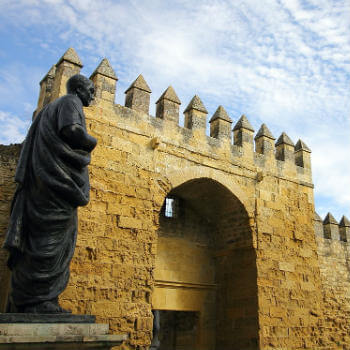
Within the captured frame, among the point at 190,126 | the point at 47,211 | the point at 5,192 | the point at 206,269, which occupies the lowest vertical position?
the point at 47,211

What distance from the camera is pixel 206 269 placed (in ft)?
32.7

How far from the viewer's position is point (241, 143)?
31.2ft

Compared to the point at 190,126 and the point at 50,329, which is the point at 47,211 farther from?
the point at 190,126

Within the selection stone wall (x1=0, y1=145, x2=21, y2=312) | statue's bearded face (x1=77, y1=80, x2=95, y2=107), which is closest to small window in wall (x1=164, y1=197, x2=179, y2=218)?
stone wall (x1=0, y1=145, x2=21, y2=312)

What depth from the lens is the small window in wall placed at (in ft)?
32.2

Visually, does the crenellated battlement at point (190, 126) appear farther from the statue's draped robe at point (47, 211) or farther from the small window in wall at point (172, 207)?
the statue's draped robe at point (47, 211)

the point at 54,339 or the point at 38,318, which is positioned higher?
the point at 38,318

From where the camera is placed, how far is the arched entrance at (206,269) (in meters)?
8.83

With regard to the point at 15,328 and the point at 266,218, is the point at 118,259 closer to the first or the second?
the point at 266,218

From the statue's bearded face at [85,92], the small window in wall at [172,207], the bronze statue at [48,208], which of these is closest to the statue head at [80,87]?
the statue's bearded face at [85,92]

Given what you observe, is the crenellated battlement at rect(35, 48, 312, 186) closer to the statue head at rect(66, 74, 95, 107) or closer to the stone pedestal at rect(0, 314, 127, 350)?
the statue head at rect(66, 74, 95, 107)

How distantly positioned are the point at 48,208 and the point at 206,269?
7.52 metres

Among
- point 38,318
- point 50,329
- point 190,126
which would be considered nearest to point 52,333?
point 50,329

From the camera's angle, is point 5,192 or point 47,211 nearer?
point 47,211
